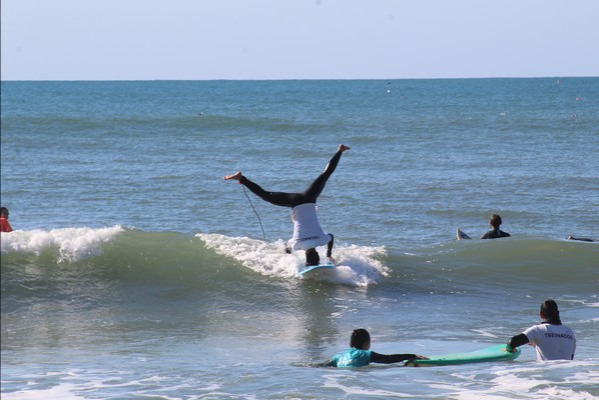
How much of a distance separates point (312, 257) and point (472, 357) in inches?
205

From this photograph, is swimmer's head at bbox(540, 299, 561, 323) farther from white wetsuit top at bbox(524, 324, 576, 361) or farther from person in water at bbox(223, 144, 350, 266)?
person in water at bbox(223, 144, 350, 266)

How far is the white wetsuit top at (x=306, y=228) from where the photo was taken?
14734 mm

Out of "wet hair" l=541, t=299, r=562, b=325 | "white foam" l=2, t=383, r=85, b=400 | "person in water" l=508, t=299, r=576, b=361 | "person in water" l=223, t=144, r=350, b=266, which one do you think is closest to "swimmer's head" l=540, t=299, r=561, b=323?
"wet hair" l=541, t=299, r=562, b=325

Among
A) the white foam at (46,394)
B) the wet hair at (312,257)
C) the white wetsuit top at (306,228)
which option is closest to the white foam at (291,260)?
the wet hair at (312,257)

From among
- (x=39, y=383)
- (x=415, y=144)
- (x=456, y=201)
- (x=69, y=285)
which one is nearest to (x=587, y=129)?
(x=415, y=144)

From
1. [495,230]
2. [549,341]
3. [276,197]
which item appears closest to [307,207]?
[276,197]

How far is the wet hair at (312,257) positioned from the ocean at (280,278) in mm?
307

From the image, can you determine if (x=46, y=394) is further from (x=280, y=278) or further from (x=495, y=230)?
(x=495, y=230)

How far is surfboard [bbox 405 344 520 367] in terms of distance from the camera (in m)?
10.5

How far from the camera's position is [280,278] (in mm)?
16219

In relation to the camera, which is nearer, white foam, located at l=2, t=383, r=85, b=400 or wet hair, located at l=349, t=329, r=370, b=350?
white foam, located at l=2, t=383, r=85, b=400

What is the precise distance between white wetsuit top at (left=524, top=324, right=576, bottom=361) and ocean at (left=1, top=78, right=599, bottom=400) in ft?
0.75

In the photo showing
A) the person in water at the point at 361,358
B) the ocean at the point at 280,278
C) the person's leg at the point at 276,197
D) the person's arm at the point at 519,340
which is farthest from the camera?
the person's leg at the point at 276,197

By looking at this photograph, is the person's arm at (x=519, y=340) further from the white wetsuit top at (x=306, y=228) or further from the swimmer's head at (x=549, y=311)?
the white wetsuit top at (x=306, y=228)
